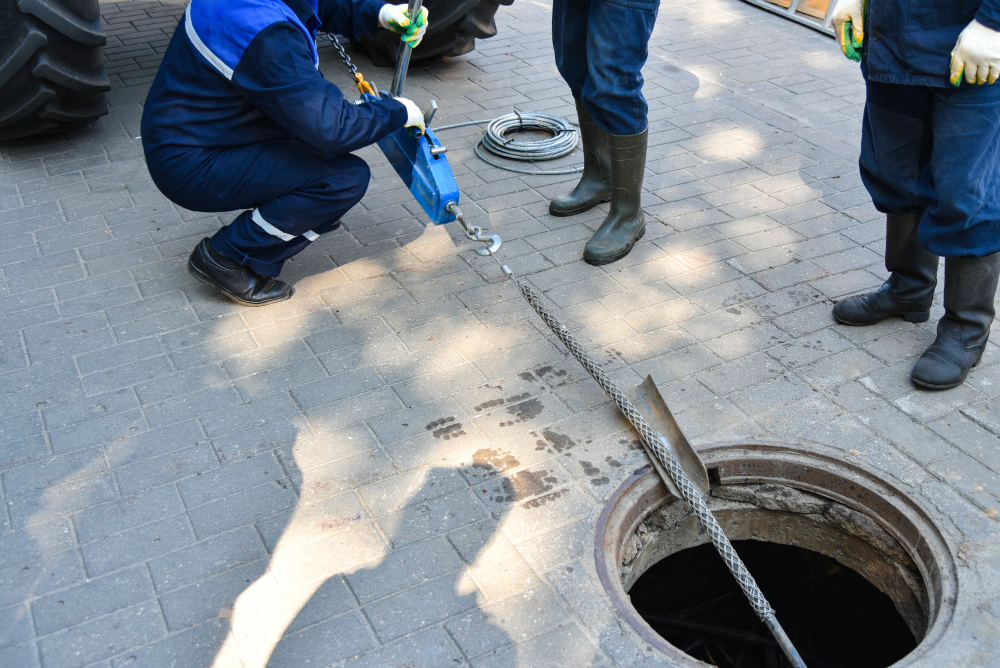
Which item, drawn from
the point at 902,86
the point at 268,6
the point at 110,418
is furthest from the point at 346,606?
the point at 902,86

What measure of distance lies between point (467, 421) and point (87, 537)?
120cm

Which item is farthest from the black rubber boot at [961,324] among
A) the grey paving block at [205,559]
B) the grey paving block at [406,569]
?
the grey paving block at [205,559]

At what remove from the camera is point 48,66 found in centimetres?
432

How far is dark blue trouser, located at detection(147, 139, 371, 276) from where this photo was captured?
3248 millimetres

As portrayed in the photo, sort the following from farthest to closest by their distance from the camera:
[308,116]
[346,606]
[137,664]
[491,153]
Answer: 1. [491,153]
2. [308,116]
3. [346,606]
4. [137,664]

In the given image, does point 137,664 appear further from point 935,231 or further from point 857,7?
point 857,7

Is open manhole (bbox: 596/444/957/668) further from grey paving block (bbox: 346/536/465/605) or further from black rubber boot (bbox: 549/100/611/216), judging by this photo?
black rubber boot (bbox: 549/100/611/216)

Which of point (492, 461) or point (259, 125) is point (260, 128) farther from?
point (492, 461)

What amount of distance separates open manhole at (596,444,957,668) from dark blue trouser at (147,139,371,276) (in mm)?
1648

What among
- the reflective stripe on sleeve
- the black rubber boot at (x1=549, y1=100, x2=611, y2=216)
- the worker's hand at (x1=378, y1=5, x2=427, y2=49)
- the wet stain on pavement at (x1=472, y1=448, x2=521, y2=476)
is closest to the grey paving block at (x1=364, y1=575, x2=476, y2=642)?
the wet stain on pavement at (x1=472, y1=448, x2=521, y2=476)

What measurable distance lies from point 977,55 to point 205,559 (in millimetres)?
2648

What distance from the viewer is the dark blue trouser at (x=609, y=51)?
3.43m

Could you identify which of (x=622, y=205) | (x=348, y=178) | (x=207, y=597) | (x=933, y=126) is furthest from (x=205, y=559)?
(x=933, y=126)

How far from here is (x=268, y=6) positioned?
2904 millimetres
